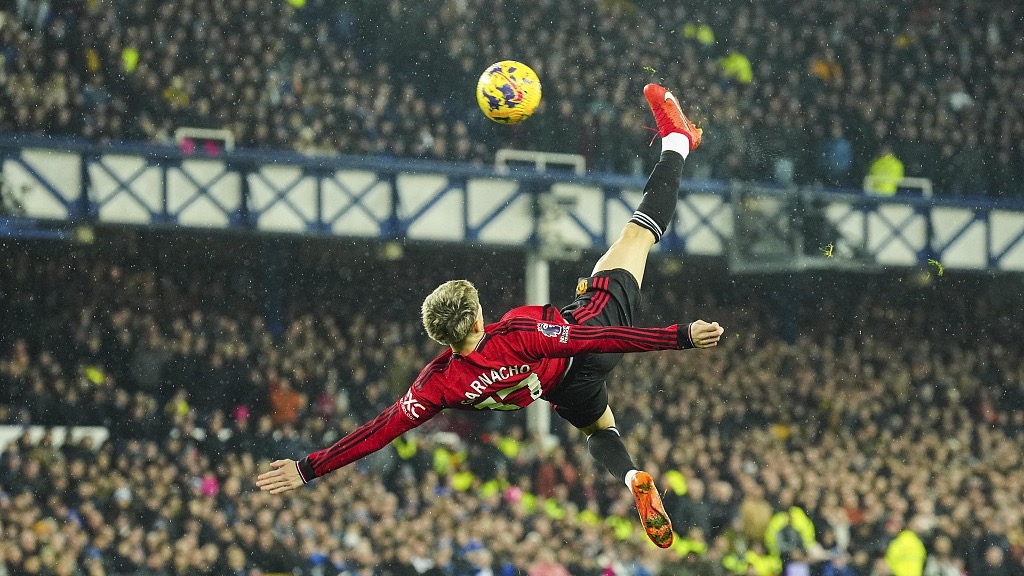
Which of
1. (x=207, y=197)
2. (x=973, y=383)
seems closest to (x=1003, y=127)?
(x=973, y=383)

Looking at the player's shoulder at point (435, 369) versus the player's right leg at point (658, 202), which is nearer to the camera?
the player's shoulder at point (435, 369)

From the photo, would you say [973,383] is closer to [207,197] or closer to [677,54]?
[677,54]

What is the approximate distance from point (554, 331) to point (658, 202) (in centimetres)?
175

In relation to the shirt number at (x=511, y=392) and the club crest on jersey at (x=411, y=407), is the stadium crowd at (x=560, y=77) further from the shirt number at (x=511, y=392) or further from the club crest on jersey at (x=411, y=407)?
the club crest on jersey at (x=411, y=407)

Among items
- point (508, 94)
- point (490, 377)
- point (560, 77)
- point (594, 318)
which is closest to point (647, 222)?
point (594, 318)

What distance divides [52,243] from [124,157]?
5.18 feet

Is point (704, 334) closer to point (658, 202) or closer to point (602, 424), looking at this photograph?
point (658, 202)

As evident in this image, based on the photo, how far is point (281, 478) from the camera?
23.0 feet

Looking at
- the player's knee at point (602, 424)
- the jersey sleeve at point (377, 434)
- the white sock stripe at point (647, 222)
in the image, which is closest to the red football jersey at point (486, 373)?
the jersey sleeve at point (377, 434)

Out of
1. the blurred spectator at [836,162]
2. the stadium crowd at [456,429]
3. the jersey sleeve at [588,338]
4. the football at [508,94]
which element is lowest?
the stadium crowd at [456,429]

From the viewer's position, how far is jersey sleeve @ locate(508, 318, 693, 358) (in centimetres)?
638

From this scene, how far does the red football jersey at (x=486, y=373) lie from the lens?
6793 mm

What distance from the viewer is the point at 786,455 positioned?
16125 millimetres

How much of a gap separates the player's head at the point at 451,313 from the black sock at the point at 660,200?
5.60 ft
